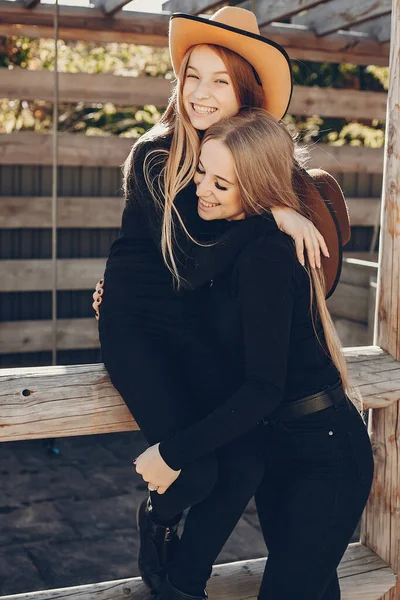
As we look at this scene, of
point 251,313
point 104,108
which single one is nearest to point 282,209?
point 251,313

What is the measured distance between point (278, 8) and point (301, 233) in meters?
3.14

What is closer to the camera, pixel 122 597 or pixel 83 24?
pixel 122 597

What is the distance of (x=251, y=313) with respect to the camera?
197 cm

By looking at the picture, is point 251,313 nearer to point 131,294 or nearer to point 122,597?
point 131,294

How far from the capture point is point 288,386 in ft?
6.98

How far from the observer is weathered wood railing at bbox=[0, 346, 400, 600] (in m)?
2.22

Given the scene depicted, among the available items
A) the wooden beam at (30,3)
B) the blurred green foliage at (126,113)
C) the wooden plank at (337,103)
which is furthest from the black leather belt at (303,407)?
the blurred green foliage at (126,113)

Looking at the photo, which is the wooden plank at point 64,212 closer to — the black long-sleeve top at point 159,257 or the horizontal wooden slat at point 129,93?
the horizontal wooden slat at point 129,93

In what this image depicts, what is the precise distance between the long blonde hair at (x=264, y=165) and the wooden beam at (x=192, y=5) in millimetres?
2772

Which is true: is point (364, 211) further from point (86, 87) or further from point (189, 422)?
point (189, 422)

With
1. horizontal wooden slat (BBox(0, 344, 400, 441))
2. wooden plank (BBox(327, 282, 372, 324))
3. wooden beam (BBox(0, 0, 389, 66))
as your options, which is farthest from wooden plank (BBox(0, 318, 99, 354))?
horizontal wooden slat (BBox(0, 344, 400, 441))

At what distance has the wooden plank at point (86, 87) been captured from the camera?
5.59 meters

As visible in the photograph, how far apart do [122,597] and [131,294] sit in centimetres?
86

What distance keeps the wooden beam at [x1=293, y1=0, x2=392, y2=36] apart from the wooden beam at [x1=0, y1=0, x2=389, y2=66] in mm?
81
